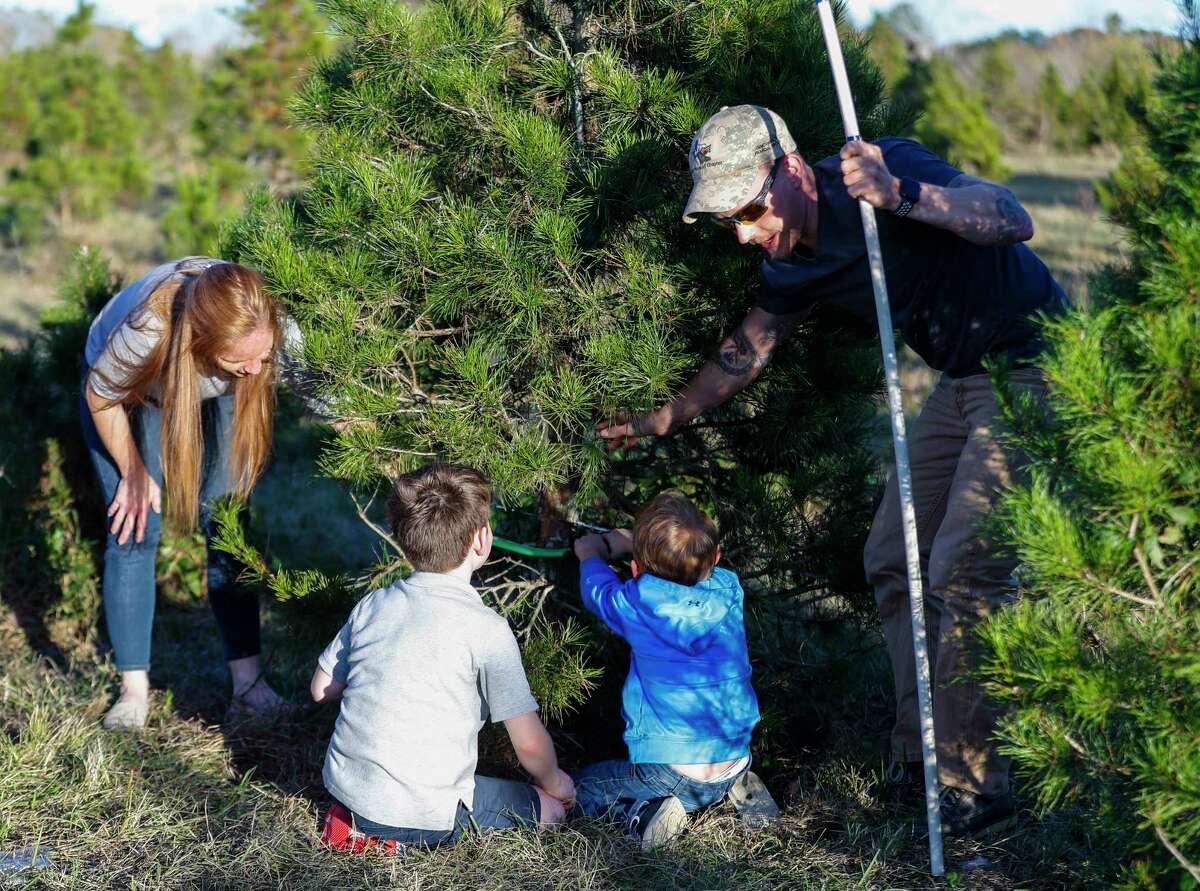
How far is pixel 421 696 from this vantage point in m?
2.54

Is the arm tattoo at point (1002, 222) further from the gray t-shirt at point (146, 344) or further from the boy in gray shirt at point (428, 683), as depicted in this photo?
the gray t-shirt at point (146, 344)

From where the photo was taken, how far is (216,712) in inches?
146

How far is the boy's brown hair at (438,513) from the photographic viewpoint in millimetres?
2555

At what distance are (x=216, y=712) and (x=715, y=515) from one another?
1.85 metres

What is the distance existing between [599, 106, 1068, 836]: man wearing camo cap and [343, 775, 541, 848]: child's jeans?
3.26ft

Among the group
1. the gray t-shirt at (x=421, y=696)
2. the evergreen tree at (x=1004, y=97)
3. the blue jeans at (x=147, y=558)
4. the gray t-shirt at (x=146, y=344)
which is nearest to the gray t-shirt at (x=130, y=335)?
the gray t-shirt at (x=146, y=344)

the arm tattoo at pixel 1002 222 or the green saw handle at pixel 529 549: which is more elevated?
the arm tattoo at pixel 1002 222

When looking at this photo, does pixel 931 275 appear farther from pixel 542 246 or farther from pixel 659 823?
pixel 659 823

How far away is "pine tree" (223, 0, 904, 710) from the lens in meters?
2.70

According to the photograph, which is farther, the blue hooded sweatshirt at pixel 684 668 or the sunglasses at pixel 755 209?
the blue hooded sweatshirt at pixel 684 668

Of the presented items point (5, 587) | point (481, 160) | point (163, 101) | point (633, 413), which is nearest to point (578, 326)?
point (633, 413)

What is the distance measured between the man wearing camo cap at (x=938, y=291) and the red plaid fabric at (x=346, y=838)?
51.6 inches

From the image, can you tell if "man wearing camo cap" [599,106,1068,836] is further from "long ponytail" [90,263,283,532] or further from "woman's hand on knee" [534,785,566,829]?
"long ponytail" [90,263,283,532]

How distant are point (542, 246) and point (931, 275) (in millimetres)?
915
